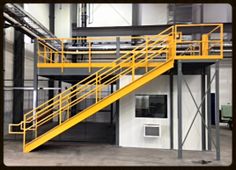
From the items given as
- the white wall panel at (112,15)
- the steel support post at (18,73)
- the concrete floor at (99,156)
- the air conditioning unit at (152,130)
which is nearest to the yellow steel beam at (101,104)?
the concrete floor at (99,156)

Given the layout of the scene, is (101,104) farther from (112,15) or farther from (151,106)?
(112,15)

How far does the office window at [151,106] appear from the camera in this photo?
8335 mm

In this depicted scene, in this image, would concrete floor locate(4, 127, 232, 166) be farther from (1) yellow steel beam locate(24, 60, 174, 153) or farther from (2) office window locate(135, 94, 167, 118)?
(2) office window locate(135, 94, 167, 118)

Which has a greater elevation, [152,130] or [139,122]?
[139,122]

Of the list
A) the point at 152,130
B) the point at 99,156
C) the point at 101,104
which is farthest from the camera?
the point at 152,130

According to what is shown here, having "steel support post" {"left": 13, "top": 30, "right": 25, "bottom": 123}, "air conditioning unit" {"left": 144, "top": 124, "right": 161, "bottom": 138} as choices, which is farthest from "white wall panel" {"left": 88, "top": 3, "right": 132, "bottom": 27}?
"air conditioning unit" {"left": 144, "top": 124, "right": 161, "bottom": 138}

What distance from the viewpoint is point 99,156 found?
23.0 feet

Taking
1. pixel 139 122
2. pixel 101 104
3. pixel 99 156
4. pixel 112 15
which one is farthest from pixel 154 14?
pixel 99 156

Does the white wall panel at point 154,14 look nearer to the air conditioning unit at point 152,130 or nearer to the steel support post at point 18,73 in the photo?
the steel support post at point 18,73

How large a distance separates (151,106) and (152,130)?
937 millimetres

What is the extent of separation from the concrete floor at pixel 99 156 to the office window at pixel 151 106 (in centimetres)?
138

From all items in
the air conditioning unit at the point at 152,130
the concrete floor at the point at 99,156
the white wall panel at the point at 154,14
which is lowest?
the concrete floor at the point at 99,156

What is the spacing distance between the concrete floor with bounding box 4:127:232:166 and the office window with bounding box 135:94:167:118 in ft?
4.51

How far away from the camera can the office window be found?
834cm
